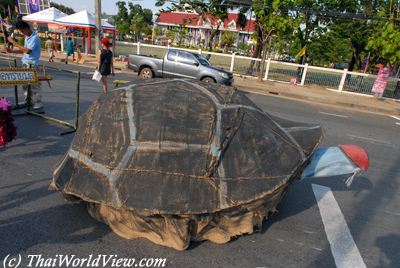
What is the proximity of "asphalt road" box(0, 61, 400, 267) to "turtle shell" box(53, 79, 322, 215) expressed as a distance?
47 centimetres

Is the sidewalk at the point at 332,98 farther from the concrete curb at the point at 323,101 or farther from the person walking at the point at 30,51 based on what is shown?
the person walking at the point at 30,51

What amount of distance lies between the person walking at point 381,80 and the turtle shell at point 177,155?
14546 mm

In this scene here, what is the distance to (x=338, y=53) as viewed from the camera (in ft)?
121

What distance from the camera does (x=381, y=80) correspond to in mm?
14883

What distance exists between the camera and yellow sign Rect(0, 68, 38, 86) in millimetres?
4501

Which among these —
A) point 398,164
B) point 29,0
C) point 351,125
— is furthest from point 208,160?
point 29,0

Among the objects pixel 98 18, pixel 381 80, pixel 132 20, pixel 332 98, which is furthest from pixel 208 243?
pixel 132 20

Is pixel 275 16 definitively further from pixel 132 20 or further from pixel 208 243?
pixel 132 20

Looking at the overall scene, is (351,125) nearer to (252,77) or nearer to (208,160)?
(208,160)

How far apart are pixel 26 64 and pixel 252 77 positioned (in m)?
14.6

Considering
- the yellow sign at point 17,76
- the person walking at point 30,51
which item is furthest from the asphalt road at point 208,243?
the person walking at point 30,51

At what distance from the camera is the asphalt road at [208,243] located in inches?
102

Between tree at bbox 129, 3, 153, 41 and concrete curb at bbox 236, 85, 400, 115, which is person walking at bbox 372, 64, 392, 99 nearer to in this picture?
concrete curb at bbox 236, 85, 400, 115

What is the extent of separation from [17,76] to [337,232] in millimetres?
5310
